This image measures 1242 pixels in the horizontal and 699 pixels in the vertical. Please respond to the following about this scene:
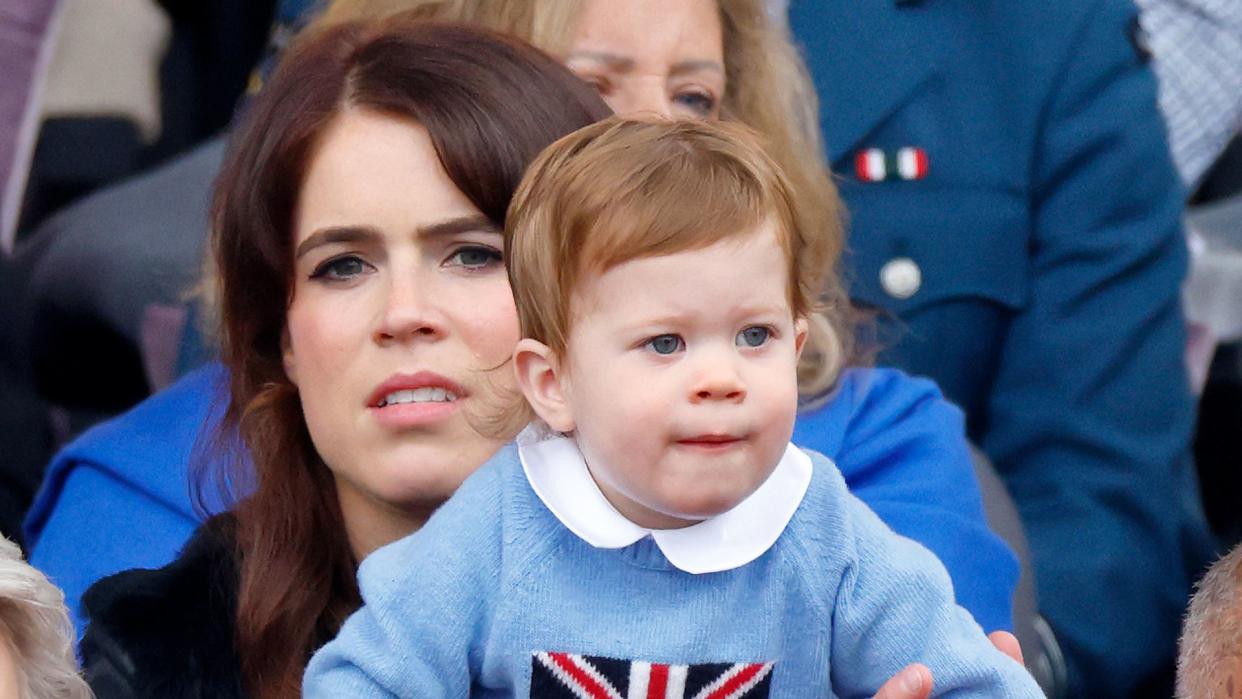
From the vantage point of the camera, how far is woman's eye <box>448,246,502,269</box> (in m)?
1.72

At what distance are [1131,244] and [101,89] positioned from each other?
73.7 inches

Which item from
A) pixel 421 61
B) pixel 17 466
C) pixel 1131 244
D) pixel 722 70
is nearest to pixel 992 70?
pixel 1131 244

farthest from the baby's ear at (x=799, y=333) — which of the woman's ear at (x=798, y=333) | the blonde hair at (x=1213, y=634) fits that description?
the blonde hair at (x=1213, y=634)

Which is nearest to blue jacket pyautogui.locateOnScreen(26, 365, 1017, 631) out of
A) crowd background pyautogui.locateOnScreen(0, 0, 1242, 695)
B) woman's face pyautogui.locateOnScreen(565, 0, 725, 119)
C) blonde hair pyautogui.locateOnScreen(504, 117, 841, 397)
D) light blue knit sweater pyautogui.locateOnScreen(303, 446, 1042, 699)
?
crowd background pyautogui.locateOnScreen(0, 0, 1242, 695)

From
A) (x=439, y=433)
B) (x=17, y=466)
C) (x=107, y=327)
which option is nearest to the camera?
(x=439, y=433)

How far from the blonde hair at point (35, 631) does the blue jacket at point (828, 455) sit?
0.46m

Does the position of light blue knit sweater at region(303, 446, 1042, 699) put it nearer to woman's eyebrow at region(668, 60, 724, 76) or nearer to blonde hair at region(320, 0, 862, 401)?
blonde hair at region(320, 0, 862, 401)

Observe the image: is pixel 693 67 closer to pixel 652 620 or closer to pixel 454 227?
pixel 454 227

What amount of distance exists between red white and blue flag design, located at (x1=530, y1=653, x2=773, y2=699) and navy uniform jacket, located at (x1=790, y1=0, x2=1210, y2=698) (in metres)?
1.36

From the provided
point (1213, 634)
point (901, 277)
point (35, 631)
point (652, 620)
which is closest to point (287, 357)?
point (35, 631)

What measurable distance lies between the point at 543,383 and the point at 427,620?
7.5 inches

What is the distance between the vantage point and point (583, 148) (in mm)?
1397

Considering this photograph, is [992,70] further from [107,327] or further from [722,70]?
[107,327]

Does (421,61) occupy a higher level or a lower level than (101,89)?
higher
